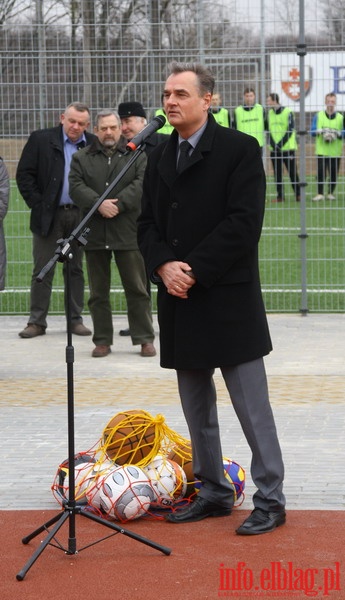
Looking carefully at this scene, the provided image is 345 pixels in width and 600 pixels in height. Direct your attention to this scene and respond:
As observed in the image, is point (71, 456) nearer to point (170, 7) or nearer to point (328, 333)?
point (328, 333)

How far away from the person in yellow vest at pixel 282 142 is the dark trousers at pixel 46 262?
2308 millimetres

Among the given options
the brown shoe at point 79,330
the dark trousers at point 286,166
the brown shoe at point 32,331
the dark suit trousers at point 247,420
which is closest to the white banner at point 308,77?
the dark trousers at point 286,166

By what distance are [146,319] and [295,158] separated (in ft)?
9.59

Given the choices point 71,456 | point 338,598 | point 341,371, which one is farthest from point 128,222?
point 338,598

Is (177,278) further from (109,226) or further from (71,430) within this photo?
(109,226)

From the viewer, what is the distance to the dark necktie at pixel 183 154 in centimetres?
620

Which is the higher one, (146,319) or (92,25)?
(92,25)

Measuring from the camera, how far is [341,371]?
Answer: 10492mm

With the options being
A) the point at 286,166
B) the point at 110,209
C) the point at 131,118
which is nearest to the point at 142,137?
the point at 110,209

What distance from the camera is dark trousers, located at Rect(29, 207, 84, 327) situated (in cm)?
1207

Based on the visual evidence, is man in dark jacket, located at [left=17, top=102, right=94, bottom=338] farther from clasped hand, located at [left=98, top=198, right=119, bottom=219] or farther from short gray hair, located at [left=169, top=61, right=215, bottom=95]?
short gray hair, located at [left=169, top=61, right=215, bottom=95]

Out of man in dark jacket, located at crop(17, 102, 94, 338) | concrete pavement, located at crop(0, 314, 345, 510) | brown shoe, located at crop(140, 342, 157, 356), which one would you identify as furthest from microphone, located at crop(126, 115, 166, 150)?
man in dark jacket, located at crop(17, 102, 94, 338)

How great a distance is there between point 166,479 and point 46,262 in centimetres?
591

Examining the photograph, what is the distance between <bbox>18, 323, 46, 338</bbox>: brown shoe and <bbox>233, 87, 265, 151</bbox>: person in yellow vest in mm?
2797
